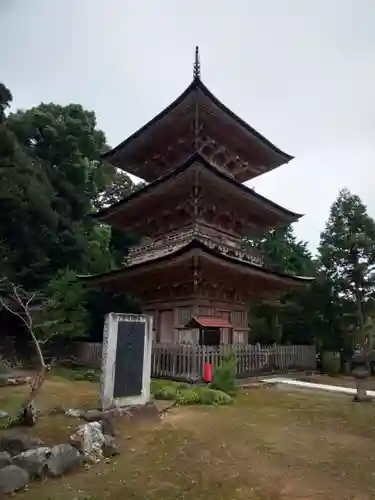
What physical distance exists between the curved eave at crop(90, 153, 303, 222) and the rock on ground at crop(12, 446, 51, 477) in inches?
450

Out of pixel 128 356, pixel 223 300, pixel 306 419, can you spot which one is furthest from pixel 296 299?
pixel 128 356

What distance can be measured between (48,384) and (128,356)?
20.2 feet

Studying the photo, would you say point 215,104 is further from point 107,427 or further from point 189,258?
point 107,427

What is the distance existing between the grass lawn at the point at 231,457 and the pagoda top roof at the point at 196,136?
12.6m

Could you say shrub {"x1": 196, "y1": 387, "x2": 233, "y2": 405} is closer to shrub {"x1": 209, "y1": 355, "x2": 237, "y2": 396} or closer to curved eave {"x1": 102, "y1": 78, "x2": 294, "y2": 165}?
shrub {"x1": 209, "y1": 355, "x2": 237, "y2": 396}

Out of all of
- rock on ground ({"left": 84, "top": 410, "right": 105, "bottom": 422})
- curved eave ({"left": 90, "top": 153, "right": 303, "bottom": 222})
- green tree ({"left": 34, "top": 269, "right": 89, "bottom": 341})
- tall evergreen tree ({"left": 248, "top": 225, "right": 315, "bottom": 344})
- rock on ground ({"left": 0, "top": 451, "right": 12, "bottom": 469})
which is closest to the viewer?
rock on ground ({"left": 0, "top": 451, "right": 12, "bottom": 469})

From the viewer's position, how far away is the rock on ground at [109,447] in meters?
5.37

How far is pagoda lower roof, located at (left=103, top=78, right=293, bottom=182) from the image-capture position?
16828mm

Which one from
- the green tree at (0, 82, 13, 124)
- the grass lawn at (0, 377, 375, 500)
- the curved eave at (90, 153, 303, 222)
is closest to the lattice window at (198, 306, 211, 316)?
the curved eave at (90, 153, 303, 222)

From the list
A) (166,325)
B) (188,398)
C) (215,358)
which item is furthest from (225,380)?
(166,325)

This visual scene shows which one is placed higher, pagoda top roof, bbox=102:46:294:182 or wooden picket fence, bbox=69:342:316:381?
pagoda top roof, bbox=102:46:294:182

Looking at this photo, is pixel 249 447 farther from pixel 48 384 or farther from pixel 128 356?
pixel 48 384

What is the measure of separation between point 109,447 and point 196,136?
47.7ft

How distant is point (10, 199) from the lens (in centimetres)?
2306
